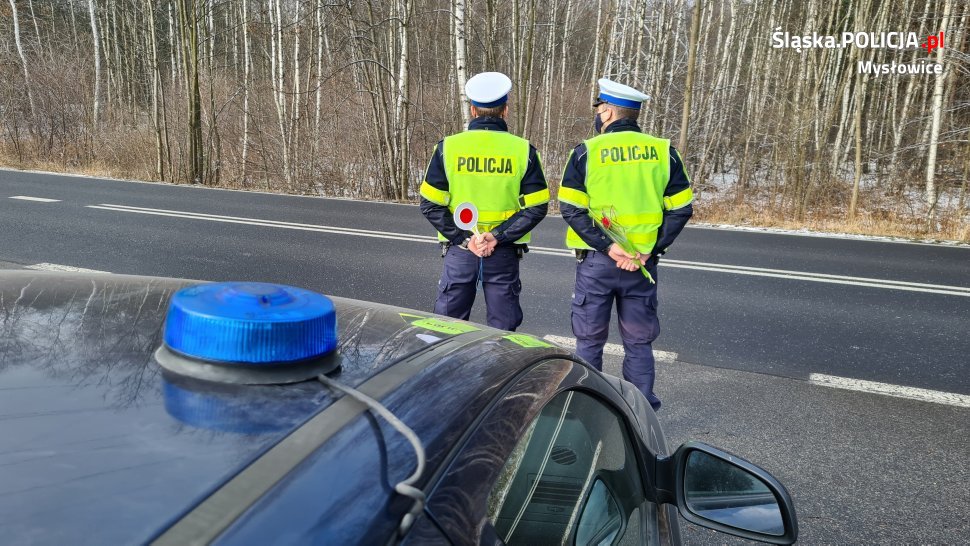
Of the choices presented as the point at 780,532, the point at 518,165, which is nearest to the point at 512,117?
the point at 518,165

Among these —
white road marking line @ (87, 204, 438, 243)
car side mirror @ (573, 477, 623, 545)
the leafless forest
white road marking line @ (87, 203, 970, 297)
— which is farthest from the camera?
the leafless forest

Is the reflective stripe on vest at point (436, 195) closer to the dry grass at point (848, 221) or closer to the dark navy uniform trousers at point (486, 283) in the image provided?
the dark navy uniform trousers at point (486, 283)

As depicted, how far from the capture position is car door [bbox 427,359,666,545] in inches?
39.7

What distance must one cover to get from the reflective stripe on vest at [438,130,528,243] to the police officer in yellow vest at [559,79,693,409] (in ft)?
0.99

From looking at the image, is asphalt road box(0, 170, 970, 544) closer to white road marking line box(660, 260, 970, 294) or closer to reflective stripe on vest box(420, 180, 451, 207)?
white road marking line box(660, 260, 970, 294)

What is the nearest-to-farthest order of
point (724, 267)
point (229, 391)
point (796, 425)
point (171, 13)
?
point (229, 391), point (796, 425), point (724, 267), point (171, 13)

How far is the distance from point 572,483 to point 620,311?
2.90m

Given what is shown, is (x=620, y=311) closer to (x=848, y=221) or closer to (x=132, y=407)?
(x=132, y=407)

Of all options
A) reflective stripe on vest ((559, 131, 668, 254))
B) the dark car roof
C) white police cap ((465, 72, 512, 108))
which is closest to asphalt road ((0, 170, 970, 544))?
reflective stripe on vest ((559, 131, 668, 254))

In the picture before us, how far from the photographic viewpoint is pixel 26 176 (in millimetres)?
15211

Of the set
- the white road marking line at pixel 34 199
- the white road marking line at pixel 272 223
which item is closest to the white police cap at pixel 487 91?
the white road marking line at pixel 272 223

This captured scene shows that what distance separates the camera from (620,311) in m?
4.32

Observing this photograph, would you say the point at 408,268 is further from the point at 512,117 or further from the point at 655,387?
the point at 512,117

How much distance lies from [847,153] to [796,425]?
19.8m
